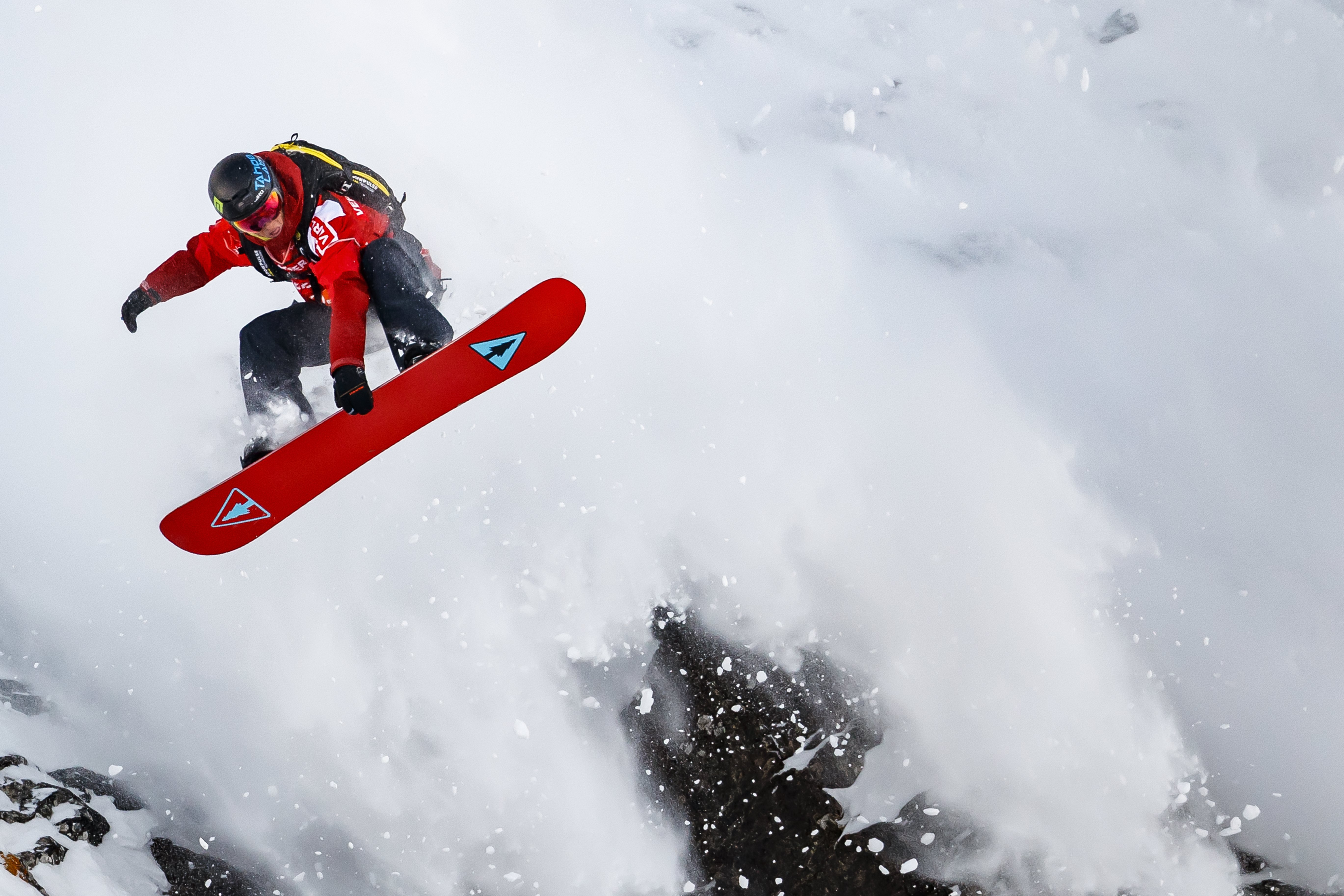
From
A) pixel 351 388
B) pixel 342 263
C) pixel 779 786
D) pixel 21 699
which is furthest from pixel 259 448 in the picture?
pixel 779 786

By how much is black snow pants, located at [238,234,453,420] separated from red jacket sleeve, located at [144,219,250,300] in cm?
29

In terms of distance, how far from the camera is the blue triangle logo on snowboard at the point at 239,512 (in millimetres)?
3621

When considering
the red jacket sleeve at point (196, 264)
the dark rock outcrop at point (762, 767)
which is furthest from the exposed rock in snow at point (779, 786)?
the red jacket sleeve at point (196, 264)

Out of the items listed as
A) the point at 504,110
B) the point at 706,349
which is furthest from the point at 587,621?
the point at 504,110

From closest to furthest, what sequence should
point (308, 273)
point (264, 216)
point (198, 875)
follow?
point (264, 216), point (308, 273), point (198, 875)

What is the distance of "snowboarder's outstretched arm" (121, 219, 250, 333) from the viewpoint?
3.38m

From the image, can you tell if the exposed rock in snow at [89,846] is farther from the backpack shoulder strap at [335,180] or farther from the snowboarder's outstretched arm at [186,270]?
the backpack shoulder strap at [335,180]

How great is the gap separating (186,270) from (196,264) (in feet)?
0.18

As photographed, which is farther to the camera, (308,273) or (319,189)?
(308,273)

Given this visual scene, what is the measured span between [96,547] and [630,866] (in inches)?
173

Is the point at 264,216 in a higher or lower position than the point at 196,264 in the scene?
higher

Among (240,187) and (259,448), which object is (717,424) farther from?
(240,187)

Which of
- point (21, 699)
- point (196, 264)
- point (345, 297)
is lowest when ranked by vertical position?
point (21, 699)

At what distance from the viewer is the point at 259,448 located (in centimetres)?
357
